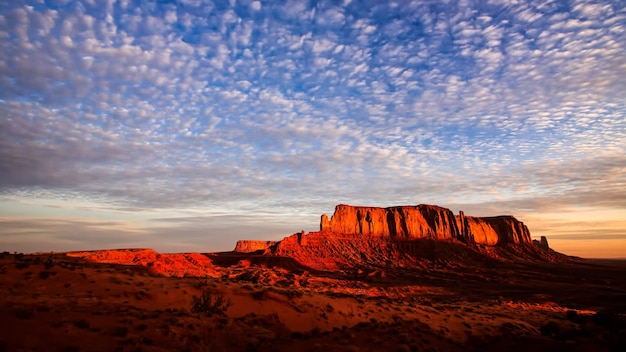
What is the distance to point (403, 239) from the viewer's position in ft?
317

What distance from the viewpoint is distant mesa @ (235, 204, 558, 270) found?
3211 inches

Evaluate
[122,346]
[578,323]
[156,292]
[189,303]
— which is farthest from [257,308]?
[578,323]

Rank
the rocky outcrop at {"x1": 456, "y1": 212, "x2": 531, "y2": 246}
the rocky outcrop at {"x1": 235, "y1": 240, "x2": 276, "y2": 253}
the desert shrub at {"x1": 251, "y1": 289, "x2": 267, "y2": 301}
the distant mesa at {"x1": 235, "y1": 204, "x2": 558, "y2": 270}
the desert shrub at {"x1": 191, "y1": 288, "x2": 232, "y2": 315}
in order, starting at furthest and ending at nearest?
the rocky outcrop at {"x1": 235, "y1": 240, "x2": 276, "y2": 253}, the rocky outcrop at {"x1": 456, "y1": 212, "x2": 531, "y2": 246}, the distant mesa at {"x1": 235, "y1": 204, "x2": 558, "y2": 270}, the desert shrub at {"x1": 251, "y1": 289, "x2": 267, "y2": 301}, the desert shrub at {"x1": 191, "y1": 288, "x2": 232, "y2": 315}

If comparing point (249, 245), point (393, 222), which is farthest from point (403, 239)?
point (249, 245)

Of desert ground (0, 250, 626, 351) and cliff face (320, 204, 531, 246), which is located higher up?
cliff face (320, 204, 531, 246)

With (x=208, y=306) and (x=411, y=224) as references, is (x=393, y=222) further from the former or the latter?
(x=208, y=306)

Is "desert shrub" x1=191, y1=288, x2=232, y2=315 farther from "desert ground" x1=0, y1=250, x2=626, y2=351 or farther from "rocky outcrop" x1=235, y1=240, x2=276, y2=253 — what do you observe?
"rocky outcrop" x1=235, y1=240, x2=276, y2=253

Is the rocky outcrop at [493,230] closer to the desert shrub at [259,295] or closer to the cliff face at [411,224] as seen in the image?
the cliff face at [411,224]

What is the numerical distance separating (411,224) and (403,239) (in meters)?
8.23

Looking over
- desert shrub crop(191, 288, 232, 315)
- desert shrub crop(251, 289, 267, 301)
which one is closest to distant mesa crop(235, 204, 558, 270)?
desert shrub crop(251, 289, 267, 301)

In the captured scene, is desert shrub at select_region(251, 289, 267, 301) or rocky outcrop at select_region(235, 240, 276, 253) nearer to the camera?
desert shrub at select_region(251, 289, 267, 301)

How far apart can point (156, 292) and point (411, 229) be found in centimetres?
9122

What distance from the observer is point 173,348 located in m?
11.2

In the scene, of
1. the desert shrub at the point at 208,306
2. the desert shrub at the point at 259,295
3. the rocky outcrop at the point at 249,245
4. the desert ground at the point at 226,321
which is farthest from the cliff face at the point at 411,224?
the desert shrub at the point at 208,306
